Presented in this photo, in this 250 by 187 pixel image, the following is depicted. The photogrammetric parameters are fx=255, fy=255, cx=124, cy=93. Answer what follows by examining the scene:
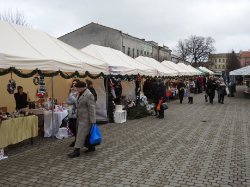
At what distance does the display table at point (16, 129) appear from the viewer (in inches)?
238

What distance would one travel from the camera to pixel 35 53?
709cm

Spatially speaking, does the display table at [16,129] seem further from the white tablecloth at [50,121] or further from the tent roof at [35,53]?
the tent roof at [35,53]

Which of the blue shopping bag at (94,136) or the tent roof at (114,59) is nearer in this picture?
the blue shopping bag at (94,136)

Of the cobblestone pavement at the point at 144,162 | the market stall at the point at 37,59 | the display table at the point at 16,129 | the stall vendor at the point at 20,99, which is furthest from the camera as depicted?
the stall vendor at the point at 20,99

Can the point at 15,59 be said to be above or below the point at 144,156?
above

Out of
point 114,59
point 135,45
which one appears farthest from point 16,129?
point 135,45

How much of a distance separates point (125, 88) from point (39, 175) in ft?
32.9

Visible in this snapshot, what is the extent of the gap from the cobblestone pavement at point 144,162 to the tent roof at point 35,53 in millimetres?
2206

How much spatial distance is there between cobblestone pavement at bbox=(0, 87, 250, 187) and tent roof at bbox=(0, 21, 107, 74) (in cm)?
221

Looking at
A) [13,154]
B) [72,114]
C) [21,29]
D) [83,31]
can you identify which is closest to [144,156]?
[72,114]

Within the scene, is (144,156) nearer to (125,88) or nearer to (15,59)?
(15,59)

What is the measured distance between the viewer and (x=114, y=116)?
10.7m

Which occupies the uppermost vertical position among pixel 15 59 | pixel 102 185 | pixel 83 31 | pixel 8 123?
pixel 83 31

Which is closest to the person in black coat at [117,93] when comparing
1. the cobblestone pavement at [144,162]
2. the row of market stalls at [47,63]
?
the row of market stalls at [47,63]
